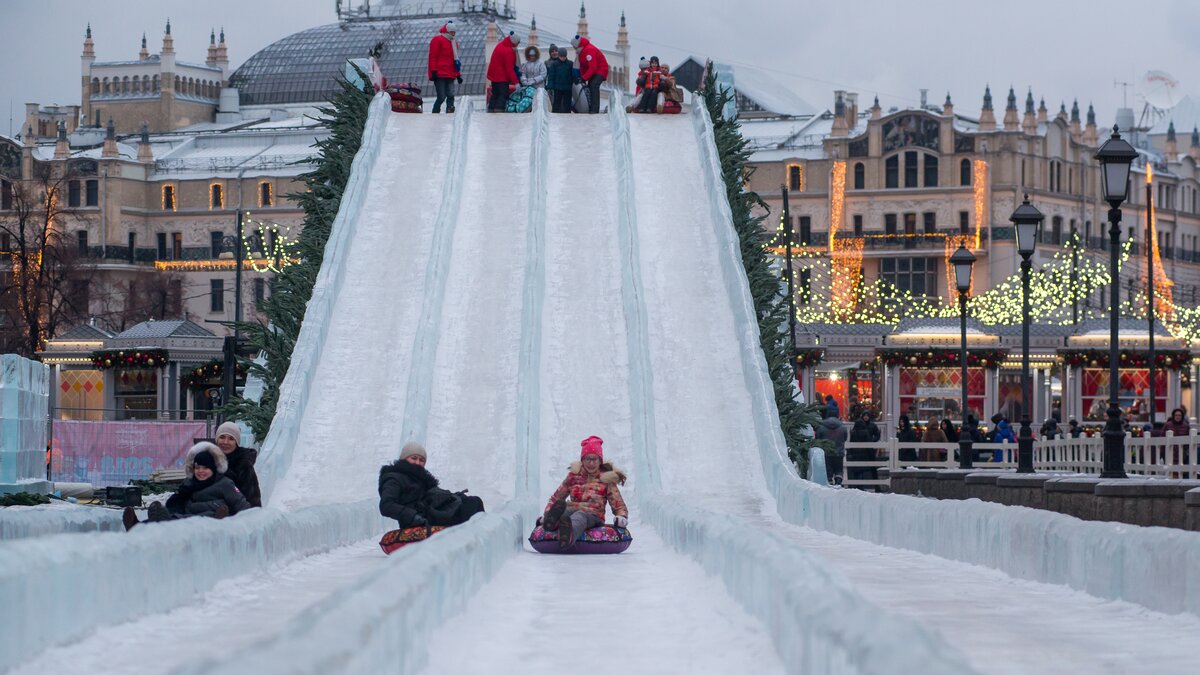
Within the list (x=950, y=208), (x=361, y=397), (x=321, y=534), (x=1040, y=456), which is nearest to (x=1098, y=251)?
(x=950, y=208)

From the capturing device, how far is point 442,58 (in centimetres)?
4225

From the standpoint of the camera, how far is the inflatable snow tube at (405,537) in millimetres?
16641

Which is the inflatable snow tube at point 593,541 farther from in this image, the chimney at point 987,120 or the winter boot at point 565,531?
the chimney at point 987,120

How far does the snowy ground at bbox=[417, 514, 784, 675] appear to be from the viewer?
10.3 meters

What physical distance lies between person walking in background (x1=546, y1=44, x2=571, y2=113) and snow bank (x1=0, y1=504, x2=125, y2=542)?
78.7 feet

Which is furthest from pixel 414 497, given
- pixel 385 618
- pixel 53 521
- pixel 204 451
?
pixel 385 618

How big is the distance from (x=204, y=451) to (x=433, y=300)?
49.3 ft

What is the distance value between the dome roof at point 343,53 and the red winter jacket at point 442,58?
8131 centimetres

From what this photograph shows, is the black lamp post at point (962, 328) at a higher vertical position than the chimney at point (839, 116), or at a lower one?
lower

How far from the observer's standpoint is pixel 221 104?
13188 cm

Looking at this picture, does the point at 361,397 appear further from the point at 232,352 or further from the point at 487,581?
the point at 487,581

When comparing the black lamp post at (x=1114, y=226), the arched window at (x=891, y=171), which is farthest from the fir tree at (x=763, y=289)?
the arched window at (x=891, y=171)

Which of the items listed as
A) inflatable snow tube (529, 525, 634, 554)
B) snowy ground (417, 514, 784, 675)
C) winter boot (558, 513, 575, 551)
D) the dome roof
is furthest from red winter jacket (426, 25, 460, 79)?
the dome roof

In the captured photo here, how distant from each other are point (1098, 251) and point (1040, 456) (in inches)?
2696
